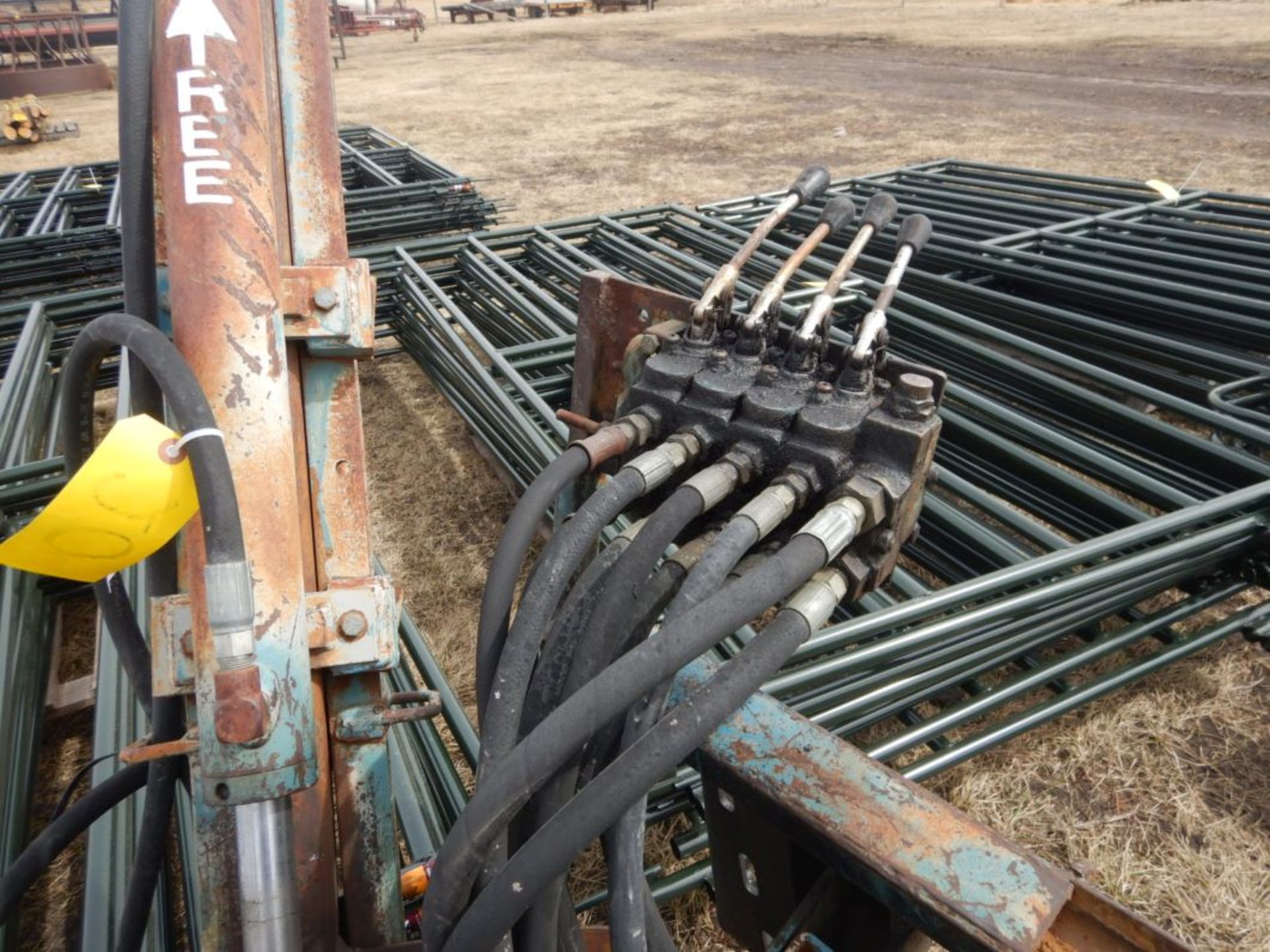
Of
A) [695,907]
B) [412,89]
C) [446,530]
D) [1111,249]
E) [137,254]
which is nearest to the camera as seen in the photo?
[137,254]

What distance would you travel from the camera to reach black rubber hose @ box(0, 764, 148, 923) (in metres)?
1.10

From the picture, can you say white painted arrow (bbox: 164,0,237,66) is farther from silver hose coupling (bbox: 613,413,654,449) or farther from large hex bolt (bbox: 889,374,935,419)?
large hex bolt (bbox: 889,374,935,419)

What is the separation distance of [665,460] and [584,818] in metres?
0.56

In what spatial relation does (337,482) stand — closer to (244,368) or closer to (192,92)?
(244,368)

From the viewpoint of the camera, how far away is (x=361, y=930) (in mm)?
1120

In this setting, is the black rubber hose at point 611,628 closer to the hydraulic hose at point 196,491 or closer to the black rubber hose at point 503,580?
the black rubber hose at point 503,580

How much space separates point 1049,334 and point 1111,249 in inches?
43.4

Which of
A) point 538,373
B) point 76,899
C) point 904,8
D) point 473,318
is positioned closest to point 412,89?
point 473,318

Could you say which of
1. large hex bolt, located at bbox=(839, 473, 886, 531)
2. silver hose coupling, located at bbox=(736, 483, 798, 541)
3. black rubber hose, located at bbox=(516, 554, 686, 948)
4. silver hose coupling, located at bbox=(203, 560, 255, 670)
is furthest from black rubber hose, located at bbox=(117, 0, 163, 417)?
large hex bolt, located at bbox=(839, 473, 886, 531)

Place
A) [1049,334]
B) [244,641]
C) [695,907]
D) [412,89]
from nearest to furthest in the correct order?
Result: [244,641] < [695,907] < [1049,334] < [412,89]

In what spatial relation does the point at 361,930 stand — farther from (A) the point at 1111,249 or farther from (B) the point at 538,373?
(A) the point at 1111,249

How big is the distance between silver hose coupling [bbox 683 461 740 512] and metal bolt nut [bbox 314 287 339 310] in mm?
515

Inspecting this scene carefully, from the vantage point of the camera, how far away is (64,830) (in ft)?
3.66

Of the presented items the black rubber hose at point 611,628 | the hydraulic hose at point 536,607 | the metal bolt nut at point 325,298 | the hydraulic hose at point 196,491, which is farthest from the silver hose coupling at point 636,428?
the hydraulic hose at point 196,491
